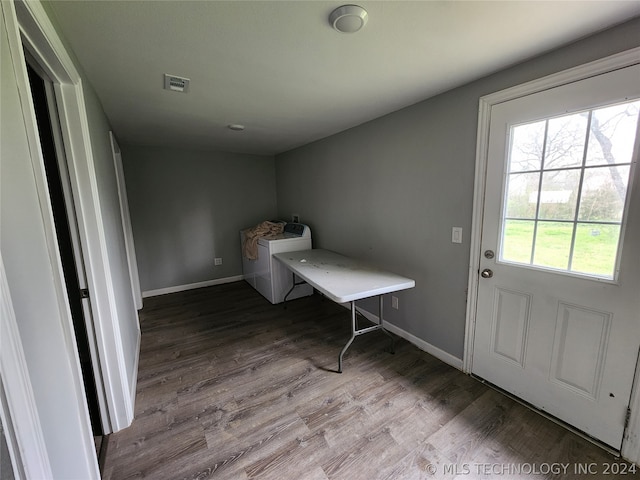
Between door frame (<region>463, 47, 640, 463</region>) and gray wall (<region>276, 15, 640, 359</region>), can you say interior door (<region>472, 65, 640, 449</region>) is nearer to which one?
door frame (<region>463, 47, 640, 463</region>)

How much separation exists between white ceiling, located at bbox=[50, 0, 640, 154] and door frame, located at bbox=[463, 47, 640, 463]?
0.51ft

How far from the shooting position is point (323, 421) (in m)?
1.69

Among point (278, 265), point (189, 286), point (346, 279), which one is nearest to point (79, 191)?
point (346, 279)

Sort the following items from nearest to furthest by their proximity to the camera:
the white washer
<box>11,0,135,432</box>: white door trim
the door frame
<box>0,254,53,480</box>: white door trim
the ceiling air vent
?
<box>0,254,53,480</box>: white door trim < <box>11,0,135,432</box>: white door trim < the door frame < the ceiling air vent < the white washer

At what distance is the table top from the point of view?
6.46ft

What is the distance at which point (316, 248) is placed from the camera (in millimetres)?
3736

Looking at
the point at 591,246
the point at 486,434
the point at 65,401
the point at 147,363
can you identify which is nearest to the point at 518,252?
the point at 591,246

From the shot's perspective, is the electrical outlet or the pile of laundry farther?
the pile of laundry

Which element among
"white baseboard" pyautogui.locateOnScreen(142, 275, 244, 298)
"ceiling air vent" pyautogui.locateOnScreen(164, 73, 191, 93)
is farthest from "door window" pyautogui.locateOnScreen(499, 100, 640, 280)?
"white baseboard" pyautogui.locateOnScreen(142, 275, 244, 298)

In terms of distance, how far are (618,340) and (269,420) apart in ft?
6.55

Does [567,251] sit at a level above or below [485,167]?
below

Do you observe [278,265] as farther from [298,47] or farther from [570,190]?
[570,190]

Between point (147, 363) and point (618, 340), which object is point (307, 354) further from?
point (618, 340)

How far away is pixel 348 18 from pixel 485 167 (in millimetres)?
1291
